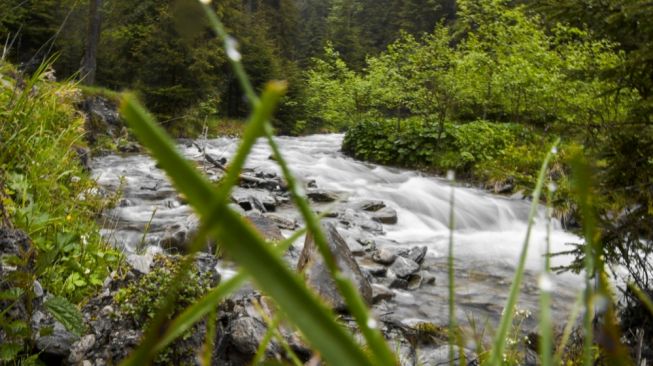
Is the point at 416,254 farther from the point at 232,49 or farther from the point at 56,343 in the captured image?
the point at 232,49

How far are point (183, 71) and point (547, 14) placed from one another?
59.3 ft

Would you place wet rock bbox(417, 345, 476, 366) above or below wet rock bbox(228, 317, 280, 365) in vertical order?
below

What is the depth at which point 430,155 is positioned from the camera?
12516 millimetres

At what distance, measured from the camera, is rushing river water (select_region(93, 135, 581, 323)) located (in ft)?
15.5

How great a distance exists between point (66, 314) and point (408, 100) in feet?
48.7

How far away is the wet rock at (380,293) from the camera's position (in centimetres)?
441

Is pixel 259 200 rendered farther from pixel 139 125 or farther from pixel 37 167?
pixel 139 125

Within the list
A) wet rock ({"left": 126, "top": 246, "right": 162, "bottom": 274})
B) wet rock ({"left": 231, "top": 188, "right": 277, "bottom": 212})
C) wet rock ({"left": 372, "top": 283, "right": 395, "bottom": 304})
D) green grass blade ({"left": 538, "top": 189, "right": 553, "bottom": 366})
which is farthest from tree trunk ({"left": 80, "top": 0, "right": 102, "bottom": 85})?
green grass blade ({"left": 538, "top": 189, "right": 553, "bottom": 366})

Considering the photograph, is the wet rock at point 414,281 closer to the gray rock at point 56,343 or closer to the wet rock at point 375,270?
the wet rock at point 375,270

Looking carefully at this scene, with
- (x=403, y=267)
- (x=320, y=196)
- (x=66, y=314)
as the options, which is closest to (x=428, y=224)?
(x=320, y=196)

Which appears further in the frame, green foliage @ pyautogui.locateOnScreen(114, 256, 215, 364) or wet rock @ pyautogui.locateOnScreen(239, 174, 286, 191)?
wet rock @ pyautogui.locateOnScreen(239, 174, 286, 191)

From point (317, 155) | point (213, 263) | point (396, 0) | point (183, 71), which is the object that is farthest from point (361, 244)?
point (396, 0)

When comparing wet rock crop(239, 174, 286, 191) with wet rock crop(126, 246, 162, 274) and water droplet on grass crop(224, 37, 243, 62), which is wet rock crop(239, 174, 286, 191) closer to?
wet rock crop(126, 246, 162, 274)

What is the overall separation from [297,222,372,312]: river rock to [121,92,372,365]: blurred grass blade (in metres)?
3.06
